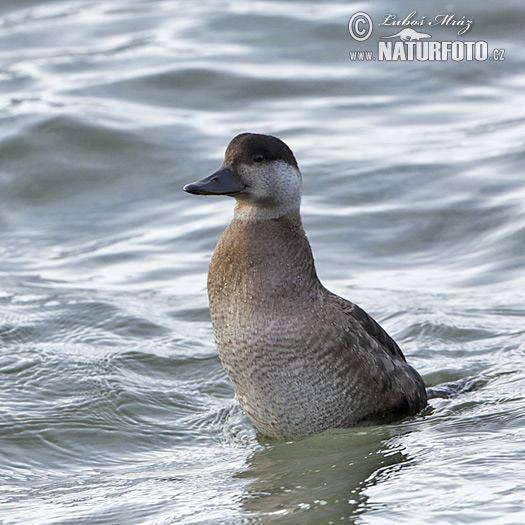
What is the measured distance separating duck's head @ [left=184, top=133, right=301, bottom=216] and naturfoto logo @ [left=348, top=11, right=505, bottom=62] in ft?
35.1

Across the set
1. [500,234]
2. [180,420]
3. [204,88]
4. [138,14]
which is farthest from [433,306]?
[138,14]

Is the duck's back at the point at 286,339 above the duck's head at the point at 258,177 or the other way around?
the other way around

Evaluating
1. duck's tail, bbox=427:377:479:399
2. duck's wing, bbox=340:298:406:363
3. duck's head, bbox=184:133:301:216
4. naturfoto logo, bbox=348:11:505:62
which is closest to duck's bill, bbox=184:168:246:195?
duck's head, bbox=184:133:301:216

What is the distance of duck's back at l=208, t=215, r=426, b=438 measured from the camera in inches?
227

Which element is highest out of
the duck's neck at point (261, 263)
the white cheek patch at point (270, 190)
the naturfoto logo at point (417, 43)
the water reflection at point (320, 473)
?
the naturfoto logo at point (417, 43)

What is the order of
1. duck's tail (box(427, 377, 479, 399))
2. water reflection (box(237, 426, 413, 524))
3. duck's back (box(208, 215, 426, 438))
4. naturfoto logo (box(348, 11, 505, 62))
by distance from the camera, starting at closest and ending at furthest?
water reflection (box(237, 426, 413, 524)), duck's back (box(208, 215, 426, 438)), duck's tail (box(427, 377, 479, 399)), naturfoto logo (box(348, 11, 505, 62))

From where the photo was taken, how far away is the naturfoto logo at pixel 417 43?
16.1m

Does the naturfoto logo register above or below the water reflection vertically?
above

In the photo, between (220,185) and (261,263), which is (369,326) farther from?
(220,185)

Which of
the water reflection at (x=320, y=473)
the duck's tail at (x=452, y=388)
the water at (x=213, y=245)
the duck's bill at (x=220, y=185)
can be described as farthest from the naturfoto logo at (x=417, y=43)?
the water reflection at (x=320, y=473)

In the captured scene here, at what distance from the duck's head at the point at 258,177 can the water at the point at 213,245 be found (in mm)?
A: 1395

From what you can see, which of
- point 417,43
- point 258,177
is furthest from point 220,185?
point 417,43

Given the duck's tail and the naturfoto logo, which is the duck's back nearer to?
the duck's tail

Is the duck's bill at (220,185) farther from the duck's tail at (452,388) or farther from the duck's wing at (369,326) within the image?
the duck's tail at (452,388)
